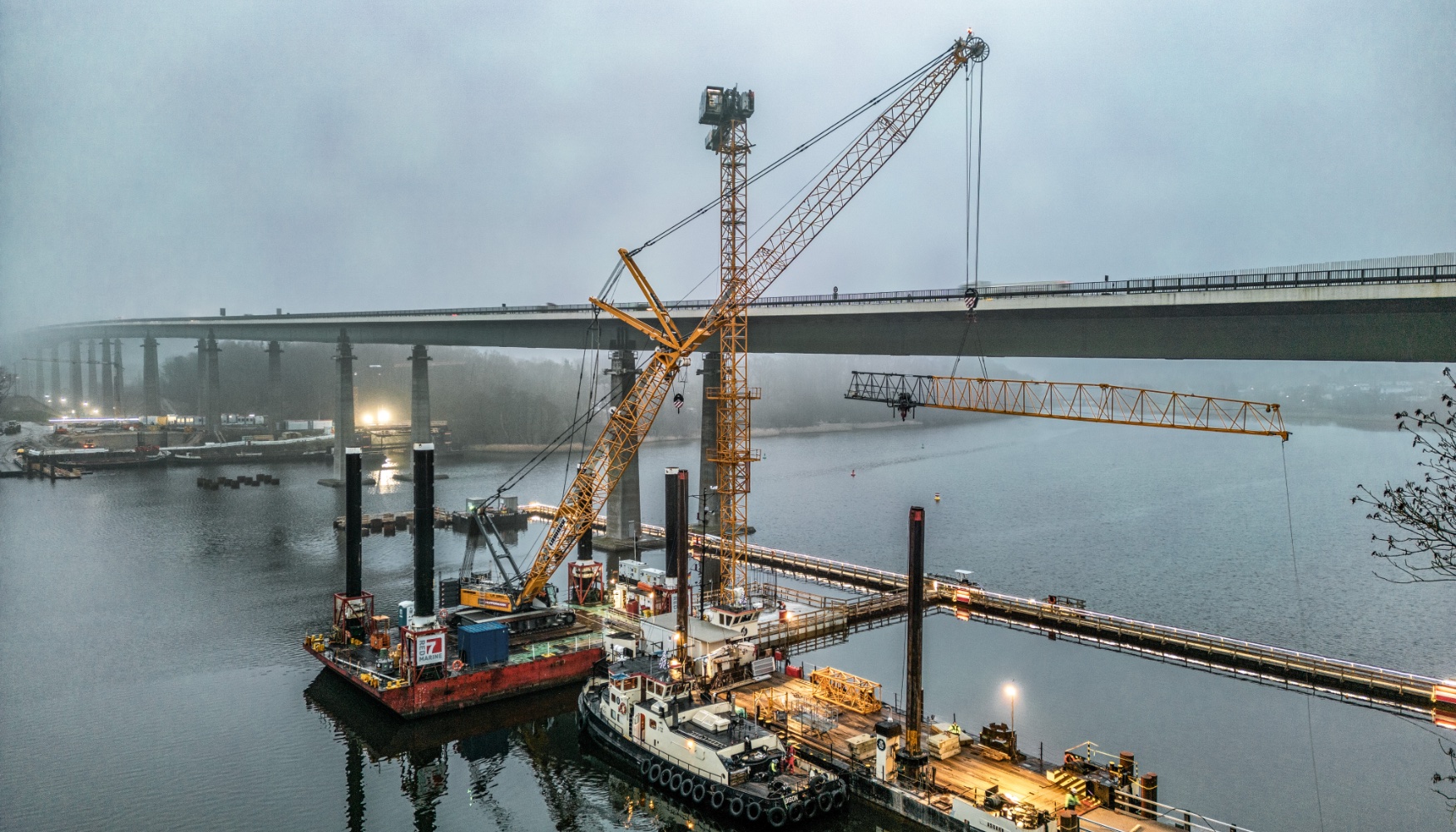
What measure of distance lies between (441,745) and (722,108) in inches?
1654

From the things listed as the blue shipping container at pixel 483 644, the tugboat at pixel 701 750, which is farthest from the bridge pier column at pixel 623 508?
the tugboat at pixel 701 750

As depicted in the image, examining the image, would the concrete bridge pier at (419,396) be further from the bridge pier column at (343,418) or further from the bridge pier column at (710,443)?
the bridge pier column at (710,443)

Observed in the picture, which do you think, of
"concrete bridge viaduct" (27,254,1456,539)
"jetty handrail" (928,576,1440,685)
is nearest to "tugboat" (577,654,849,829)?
"jetty handrail" (928,576,1440,685)

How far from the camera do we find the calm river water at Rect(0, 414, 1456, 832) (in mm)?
31016

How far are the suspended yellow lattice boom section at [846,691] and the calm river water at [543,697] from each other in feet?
17.3

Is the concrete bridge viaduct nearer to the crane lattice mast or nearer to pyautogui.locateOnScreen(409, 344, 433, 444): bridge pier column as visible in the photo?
the crane lattice mast

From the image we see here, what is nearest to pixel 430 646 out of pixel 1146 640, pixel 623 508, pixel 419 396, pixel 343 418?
pixel 1146 640

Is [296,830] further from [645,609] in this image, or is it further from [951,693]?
[951,693]

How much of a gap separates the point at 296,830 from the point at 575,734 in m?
11.8

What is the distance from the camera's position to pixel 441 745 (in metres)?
35.6

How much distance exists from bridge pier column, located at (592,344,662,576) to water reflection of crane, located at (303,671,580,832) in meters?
30.1

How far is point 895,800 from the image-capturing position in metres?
28.9

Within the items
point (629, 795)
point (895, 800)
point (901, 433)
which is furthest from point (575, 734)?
point (901, 433)

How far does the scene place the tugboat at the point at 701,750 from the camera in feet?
94.8
